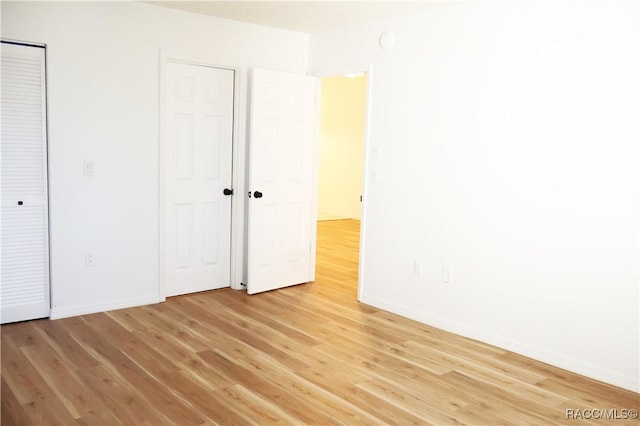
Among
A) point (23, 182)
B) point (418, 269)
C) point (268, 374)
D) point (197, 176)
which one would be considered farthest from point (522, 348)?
point (23, 182)

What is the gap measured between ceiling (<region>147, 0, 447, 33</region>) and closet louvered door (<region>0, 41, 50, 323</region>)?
3.61ft

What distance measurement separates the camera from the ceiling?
408 cm

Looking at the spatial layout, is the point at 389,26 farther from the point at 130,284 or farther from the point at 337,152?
the point at 337,152

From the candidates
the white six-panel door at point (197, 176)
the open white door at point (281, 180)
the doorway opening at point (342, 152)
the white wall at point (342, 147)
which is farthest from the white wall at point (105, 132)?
the white wall at point (342, 147)

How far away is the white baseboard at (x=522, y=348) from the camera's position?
3.27 m

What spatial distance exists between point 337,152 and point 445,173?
6.06m

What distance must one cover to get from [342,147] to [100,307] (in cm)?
641

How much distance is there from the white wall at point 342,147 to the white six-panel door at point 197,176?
4784mm

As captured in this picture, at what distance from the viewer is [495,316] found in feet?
12.7

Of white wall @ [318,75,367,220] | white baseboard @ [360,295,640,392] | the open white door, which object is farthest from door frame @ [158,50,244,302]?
white wall @ [318,75,367,220]

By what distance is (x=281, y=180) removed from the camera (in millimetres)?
5016

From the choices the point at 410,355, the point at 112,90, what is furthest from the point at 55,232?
the point at 410,355

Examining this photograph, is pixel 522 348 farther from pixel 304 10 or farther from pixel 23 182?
pixel 23 182

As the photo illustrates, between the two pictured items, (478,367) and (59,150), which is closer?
(478,367)
